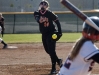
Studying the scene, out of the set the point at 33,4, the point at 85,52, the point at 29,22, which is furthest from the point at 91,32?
the point at 33,4

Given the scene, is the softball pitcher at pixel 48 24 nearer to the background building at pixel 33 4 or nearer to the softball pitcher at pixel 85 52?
the softball pitcher at pixel 85 52

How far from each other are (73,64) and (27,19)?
27688 millimetres

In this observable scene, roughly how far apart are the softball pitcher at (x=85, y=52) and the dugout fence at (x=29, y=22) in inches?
1051

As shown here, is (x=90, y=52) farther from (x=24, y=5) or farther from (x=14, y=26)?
(x=24, y=5)

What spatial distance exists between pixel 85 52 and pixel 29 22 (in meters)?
27.8

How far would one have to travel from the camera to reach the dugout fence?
3130 cm

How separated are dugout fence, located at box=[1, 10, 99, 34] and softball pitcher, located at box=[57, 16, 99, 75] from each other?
26.7 meters

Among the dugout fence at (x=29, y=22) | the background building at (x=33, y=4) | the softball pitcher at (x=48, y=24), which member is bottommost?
the background building at (x=33, y=4)

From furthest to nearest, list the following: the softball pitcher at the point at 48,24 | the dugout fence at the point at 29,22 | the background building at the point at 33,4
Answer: the background building at the point at 33,4
the dugout fence at the point at 29,22
the softball pitcher at the point at 48,24

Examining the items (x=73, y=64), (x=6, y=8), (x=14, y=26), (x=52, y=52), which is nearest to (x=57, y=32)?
(x=52, y=52)

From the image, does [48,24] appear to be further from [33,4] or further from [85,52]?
[33,4]

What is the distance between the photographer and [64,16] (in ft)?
105

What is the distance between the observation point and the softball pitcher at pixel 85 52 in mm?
4207

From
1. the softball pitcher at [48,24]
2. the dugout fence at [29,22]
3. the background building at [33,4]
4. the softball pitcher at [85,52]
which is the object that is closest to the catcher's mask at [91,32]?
the softball pitcher at [85,52]
